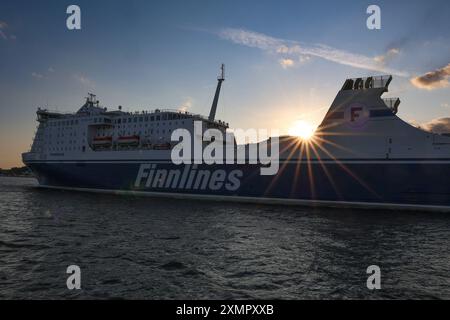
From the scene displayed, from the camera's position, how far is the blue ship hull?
2053 centimetres

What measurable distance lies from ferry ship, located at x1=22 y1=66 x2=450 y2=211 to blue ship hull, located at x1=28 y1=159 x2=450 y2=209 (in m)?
0.06

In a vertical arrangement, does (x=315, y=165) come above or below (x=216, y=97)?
below

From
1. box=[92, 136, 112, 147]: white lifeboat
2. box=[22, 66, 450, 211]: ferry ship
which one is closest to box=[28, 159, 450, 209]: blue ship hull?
box=[22, 66, 450, 211]: ferry ship

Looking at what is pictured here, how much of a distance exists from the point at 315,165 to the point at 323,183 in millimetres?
1518

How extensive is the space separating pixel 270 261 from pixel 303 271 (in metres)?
1.21

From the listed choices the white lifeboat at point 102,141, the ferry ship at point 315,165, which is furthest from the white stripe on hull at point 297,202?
the white lifeboat at point 102,141

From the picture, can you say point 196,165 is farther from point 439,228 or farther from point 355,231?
point 439,228

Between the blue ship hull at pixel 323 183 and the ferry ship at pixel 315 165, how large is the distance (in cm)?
6

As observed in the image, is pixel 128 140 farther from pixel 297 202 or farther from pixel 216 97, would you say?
pixel 297 202

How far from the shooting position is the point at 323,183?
2348 centimetres

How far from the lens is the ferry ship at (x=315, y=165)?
20.9 meters

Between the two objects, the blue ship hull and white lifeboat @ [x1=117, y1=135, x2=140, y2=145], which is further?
white lifeboat @ [x1=117, y1=135, x2=140, y2=145]

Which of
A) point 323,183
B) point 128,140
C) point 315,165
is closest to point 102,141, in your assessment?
point 128,140

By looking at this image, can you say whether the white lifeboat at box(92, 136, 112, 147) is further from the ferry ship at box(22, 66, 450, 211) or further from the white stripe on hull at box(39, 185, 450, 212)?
the white stripe on hull at box(39, 185, 450, 212)
